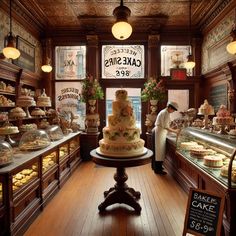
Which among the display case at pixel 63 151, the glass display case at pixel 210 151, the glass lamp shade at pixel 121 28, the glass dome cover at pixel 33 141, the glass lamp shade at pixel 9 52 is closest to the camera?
the glass display case at pixel 210 151

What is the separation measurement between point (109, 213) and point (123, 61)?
533 centimetres

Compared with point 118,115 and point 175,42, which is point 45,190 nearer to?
point 118,115

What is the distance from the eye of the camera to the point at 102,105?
789 centimetres

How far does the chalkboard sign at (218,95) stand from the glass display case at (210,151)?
5.68 feet

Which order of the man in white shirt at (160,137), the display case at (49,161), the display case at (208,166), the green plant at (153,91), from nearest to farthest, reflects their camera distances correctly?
the display case at (208,166) → the display case at (49,161) → the man in white shirt at (160,137) → the green plant at (153,91)

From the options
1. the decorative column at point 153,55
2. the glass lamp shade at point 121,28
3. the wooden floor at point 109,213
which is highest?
the decorative column at point 153,55

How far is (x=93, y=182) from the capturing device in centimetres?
515

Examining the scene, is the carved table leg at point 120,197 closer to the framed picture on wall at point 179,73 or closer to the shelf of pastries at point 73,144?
the shelf of pastries at point 73,144

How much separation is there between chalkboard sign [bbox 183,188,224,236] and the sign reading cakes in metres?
5.78

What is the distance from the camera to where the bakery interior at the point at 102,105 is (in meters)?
3.25

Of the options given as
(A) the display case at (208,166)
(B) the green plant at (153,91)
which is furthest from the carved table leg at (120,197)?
(B) the green plant at (153,91)

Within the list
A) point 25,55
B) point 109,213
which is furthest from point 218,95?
point 25,55

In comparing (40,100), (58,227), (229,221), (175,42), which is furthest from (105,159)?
(175,42)

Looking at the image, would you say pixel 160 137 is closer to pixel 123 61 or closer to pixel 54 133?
pixel 54 133
